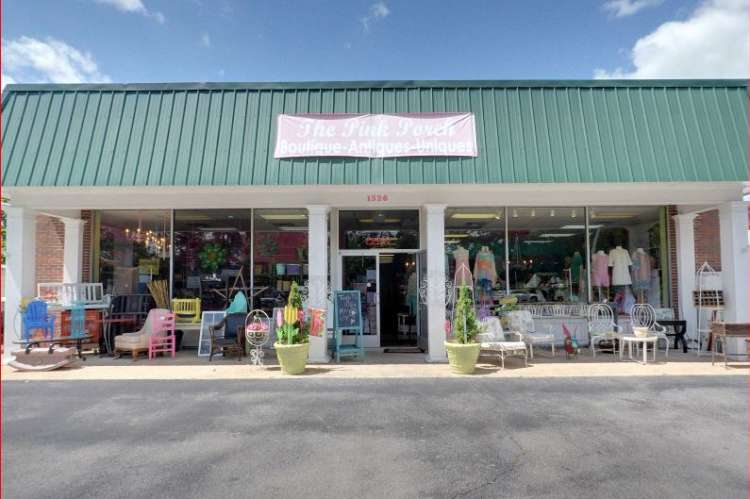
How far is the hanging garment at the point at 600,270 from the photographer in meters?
12.7

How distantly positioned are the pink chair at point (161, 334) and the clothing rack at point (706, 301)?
11.8 meters

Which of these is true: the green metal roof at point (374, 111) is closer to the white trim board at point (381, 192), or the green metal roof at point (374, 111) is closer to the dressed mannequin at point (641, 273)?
the white trim board at point (381, 192)

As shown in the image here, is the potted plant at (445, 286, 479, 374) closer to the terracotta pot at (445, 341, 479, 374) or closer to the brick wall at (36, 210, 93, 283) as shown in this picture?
the terracotta pot at (445, 341, 479, 374)

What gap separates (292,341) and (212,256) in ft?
15.2

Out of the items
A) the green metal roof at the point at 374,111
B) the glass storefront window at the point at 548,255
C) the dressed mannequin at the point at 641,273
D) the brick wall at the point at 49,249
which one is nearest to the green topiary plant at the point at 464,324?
the green metal roof at the point at 374,111

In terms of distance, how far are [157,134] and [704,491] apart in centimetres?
1049

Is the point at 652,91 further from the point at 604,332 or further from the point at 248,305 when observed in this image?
the point at 248,305

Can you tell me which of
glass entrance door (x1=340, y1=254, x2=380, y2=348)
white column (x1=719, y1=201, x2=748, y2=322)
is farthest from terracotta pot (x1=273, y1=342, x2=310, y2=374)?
white column (x1=719, y1=201, x2=748, y2=322)

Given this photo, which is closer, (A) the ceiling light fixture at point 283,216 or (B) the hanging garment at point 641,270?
(A) the ceiling light fixture at point 283,216

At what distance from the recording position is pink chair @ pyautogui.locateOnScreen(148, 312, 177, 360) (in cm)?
1106

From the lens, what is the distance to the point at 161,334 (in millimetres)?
11297

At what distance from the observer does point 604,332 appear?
37.0ft

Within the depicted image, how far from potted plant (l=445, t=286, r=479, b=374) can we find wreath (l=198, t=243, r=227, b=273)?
21.3ft

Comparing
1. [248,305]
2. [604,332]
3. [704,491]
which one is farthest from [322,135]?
[704,491]
